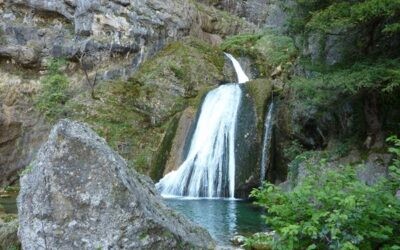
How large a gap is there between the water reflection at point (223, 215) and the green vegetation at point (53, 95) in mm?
8674

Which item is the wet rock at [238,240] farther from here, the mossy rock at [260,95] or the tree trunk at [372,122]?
the mossy rock at [260,95]

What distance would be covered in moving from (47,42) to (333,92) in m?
16.0

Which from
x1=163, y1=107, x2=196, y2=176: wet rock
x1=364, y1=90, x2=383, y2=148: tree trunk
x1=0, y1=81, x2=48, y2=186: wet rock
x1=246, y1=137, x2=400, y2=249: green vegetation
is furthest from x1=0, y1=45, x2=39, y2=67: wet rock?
x1=246, y1=137, x2=400, y2=249: green vegetation

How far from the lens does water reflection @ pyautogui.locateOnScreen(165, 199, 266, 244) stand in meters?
8.99

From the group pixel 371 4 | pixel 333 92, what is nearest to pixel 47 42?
pixel 333 92

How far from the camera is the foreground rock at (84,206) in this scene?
4461 mm

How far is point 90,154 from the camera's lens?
461 centimetres

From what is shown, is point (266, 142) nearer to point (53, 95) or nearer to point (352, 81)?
point (352, 81)

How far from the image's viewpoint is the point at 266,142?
15.7m

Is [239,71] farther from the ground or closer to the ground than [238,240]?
farther from the ground

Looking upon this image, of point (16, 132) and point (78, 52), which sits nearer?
point (16, 132)

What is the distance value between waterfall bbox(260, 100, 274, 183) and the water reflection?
175 centimetres

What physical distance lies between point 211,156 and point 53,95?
830cm

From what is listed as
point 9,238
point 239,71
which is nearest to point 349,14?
point 9,238
